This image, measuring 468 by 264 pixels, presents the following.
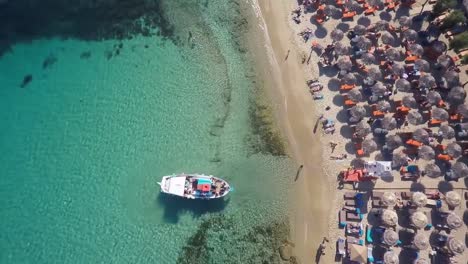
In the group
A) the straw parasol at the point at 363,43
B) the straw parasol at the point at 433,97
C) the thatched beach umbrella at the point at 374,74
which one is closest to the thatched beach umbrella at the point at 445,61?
the straw parasol at the point at 433,97

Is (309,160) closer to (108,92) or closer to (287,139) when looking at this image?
(287,139)

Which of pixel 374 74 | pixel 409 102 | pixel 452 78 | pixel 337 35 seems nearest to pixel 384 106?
pixel 409 102

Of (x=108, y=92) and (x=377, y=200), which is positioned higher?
(x=108, y=92)

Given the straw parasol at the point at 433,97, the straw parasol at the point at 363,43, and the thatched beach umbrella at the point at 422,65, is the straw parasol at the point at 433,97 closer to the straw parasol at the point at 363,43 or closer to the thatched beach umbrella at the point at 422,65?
the thatched beach umbrella at the point at 422,65

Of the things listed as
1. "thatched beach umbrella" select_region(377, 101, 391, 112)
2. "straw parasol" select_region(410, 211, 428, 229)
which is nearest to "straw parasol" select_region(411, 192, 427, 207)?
"straw parasol" select_region(410, 211, 428, 229)

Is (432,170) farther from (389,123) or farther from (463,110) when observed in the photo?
(463,110)

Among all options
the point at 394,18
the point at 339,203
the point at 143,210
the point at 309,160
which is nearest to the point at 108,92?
the point at 143,210
